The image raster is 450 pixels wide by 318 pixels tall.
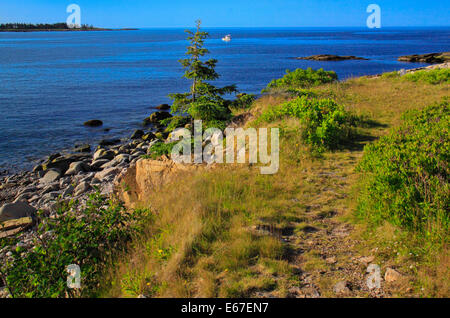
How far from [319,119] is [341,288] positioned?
23.1ft

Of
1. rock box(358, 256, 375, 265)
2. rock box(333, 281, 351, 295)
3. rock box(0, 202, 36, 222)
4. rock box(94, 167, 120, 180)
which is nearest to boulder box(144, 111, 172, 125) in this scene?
rock box(94, 167, 120, 180)

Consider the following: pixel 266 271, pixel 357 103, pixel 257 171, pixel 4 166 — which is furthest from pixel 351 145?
pixel 4 166

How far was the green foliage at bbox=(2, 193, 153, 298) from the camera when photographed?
4.77 meters

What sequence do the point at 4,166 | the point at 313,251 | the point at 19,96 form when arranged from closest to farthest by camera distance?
the point at 313,251 → the point at 4,166 → the point at 19,96

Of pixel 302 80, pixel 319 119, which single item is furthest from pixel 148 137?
pixel 319 119

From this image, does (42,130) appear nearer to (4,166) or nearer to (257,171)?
(4,166)

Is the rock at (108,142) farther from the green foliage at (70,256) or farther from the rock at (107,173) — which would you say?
the green foliage at (70,256)

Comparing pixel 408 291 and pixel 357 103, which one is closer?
pixel 408 291

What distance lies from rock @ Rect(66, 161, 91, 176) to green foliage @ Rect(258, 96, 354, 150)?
442 inches

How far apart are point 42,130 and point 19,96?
14.7 meters

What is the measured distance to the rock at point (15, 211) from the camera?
41.3 feet

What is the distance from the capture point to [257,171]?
8227 mm

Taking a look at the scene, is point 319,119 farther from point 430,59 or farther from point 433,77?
point 430,59

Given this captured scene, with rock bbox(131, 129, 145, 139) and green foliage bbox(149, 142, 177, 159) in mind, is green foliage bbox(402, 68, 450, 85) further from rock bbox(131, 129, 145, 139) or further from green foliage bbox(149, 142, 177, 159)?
rock bbox(131, 129, 145, 139)
